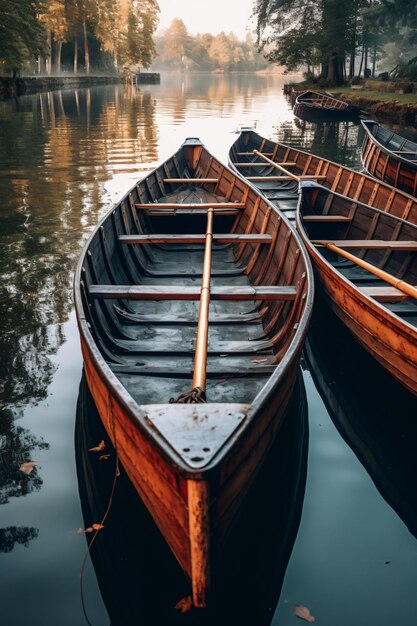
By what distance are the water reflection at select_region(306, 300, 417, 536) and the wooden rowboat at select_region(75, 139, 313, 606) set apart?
1.33m

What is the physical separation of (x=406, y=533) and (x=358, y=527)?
0.45 m

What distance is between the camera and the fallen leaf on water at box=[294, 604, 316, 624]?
159 inches

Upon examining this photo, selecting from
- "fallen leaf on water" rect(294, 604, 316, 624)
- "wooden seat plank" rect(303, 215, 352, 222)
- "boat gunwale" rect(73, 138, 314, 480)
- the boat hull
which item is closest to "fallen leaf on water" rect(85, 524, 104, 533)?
"boat gunwale" rect(73, 138, 314, 480)

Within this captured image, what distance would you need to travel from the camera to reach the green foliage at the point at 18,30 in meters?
43.2

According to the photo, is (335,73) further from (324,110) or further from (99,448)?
(99,448)

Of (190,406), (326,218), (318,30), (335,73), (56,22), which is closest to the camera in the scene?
(190,406)

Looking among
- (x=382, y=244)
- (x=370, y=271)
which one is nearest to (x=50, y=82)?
(x=382, y=244)

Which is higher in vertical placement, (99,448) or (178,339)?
(178,339)

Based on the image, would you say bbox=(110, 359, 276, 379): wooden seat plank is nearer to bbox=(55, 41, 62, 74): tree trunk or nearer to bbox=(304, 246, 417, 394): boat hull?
bbox=(304, 246, 417, 394): boat hull

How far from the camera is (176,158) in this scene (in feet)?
51.5

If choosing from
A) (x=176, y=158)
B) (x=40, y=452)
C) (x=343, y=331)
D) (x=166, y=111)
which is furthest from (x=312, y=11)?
(x=40, y=452)

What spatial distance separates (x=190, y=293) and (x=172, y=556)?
11.0 ft

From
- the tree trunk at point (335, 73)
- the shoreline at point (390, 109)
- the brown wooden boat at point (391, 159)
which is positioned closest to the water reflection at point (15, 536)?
the brown wooden boat at point (391, 159)

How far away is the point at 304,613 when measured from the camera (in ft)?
13.4
